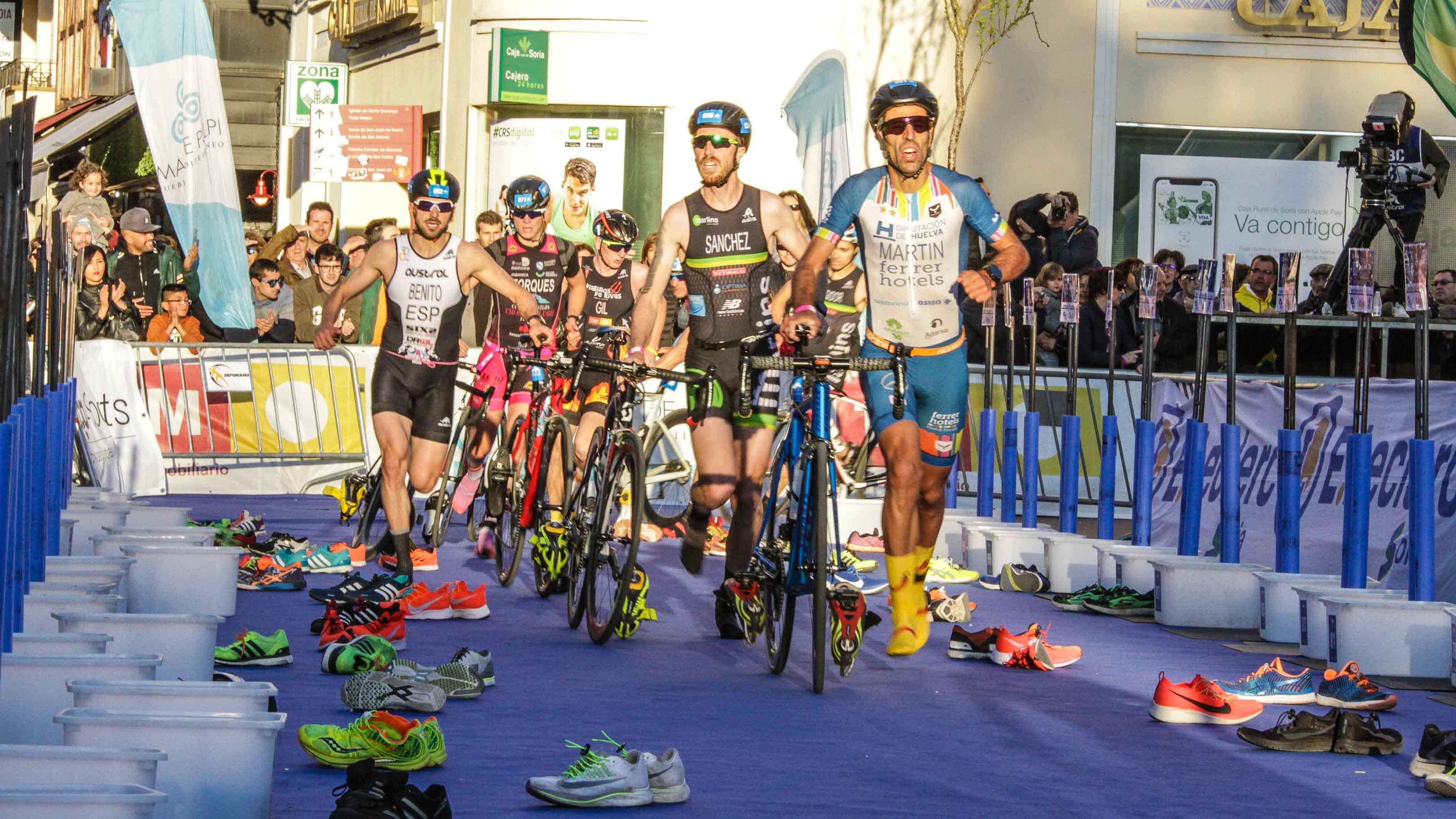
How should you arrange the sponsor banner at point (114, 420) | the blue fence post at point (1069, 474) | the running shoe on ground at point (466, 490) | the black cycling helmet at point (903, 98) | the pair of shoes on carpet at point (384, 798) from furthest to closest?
the sponsor banner at point (114, 420) < the running shoe on ground at point (466, 490) < the blue fence post at point (1069, 474) < the black cycling helmet at point (903, 98) < the pair of shoes on carpet at point (384, 798)

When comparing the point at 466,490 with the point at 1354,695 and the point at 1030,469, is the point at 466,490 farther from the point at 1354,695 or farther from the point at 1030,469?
the point at 1354,695

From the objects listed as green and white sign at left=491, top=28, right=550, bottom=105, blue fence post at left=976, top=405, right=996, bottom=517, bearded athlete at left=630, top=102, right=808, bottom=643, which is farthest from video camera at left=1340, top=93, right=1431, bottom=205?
green and white sign at left=491, top=28, right=550, bottom=105

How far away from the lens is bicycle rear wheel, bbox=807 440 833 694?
762 cm

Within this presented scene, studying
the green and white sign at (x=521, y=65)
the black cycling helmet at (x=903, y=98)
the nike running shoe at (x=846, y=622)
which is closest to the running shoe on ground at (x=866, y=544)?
the black cycling helmet at (x=903, y=98)

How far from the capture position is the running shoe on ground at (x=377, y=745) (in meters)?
6.06

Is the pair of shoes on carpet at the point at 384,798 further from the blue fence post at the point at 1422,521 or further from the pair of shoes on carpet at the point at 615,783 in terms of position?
the blue fence post at the point at 1422,521

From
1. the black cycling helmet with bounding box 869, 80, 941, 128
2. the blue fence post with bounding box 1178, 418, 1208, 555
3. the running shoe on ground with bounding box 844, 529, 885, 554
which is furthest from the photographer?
the running shoe on ground with bounding box 844, 529, 885, 554

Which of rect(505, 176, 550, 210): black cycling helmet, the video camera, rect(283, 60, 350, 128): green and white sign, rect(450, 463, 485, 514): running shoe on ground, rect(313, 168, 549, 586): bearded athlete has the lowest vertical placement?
rect(450, 463, 485, 514): running shoe on ground

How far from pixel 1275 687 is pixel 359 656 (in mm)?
3601

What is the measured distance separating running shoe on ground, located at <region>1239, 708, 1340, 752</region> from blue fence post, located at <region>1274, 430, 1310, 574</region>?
3242mm

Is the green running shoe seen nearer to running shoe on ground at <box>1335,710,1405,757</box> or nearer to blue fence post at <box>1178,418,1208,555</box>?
running shoe on ground at <box>1335,710,1405,757</box>

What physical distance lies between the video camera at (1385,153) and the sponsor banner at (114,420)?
10.2 meters

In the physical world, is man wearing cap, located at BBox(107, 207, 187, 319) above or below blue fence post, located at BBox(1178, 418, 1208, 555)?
above

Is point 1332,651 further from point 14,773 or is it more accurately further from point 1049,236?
point 1049,236
